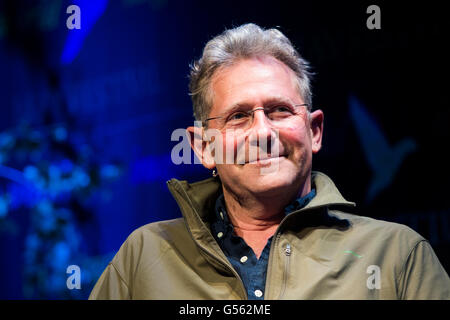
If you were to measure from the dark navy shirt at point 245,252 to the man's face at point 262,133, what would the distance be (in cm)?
11

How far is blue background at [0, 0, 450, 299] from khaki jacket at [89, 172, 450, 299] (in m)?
0.74

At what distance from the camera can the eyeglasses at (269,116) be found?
A: 1.58m

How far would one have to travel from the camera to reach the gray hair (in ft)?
5.50

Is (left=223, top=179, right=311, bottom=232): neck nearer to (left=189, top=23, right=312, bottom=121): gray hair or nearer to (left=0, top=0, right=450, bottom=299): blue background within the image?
(left=189, top=23, right=312, bottom=121): gray hair

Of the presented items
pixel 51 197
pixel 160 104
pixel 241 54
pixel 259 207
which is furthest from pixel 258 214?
pixel 51 197

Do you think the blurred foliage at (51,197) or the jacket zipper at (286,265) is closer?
the jacket zipper at (286,265)

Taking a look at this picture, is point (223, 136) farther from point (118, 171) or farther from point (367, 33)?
point (118, 171)

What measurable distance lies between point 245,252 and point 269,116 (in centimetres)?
46

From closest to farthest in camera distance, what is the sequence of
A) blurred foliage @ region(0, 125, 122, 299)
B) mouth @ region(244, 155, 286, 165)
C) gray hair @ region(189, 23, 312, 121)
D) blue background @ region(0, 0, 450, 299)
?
mouth @ region(244, 155, 286, 165), gray hair @ region(189, 23, 312, 121), blue background @ region(0, 0, 450, 299), blurred foliage @ region(0, 125, 122, 299)

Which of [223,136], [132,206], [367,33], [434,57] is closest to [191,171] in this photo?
[132,206]

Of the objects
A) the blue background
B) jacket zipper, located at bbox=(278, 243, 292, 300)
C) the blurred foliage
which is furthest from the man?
the blurred foliage

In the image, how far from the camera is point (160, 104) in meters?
2.77

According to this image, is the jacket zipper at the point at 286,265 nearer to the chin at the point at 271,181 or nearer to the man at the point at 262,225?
the man at the point at 262,225

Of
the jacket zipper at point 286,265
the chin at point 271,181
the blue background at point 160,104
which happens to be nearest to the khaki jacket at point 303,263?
the jacket zipper at point 286,265
